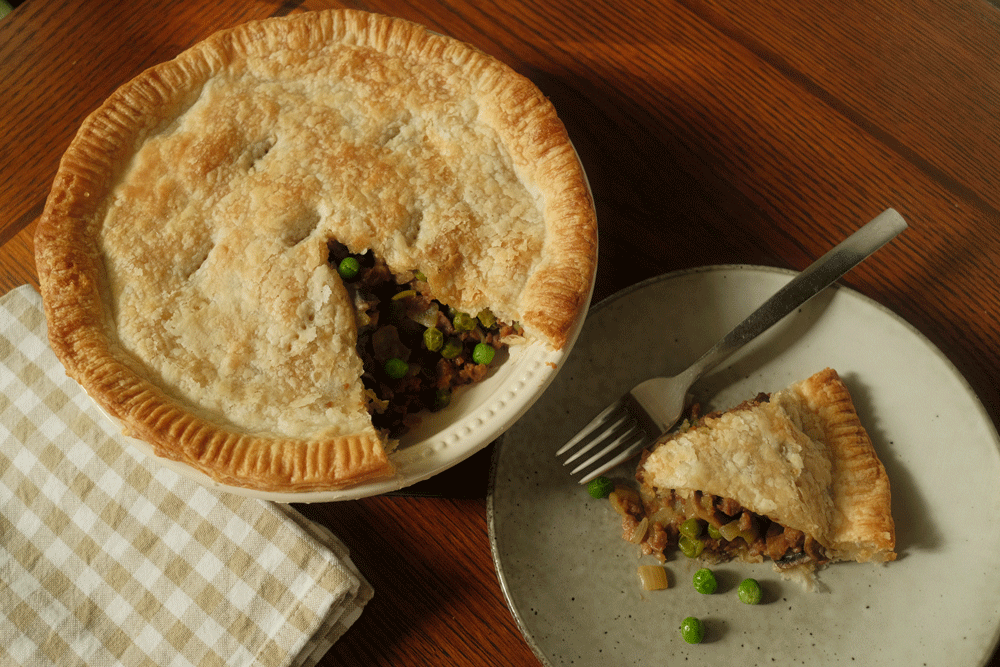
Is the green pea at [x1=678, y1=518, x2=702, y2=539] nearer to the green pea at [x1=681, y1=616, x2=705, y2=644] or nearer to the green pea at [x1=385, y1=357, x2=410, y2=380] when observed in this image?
the green pea at [x1=681, y1=616, x2=705, y2=644]

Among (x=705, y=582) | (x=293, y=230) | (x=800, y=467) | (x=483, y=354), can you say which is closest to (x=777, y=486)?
(x=800, y=467)

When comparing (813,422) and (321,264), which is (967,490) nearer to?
(813,422)

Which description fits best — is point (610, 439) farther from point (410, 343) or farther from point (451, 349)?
point (410, 343)

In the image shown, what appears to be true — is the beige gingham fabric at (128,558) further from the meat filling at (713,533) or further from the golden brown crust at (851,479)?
the golden brown crust at (851,479)

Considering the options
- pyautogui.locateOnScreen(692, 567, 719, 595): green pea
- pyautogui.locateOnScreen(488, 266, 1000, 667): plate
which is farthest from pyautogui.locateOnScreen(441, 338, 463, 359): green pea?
pyautogui.locateOnScreen(692, 567, 719, 595): green pea

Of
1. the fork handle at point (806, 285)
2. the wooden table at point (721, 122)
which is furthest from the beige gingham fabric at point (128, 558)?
A: the fork handle at point (806, 285)
